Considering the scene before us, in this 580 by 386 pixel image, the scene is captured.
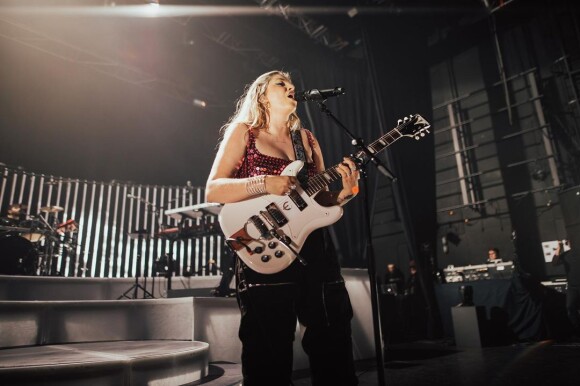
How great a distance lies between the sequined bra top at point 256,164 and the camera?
1.77m

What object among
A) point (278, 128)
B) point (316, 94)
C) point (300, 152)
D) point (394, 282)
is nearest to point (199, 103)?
point (394, 282)


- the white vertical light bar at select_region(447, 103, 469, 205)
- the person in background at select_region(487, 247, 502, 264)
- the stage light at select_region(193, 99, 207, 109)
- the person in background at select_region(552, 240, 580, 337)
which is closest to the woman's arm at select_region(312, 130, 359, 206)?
the person in background at select_region(552, 240, 580, 337)

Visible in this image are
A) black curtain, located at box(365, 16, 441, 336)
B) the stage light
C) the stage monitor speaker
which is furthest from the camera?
the stage light

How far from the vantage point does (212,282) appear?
21.3ft

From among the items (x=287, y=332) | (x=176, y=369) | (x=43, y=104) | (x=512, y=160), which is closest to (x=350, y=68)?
(x=512, y=160)

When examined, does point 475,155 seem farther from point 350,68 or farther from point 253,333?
point 253,333

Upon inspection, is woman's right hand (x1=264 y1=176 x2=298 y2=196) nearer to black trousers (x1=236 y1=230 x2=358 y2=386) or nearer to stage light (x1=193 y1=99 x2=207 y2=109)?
black trousers (x1=236 y1=230 x2=358 y2=386)

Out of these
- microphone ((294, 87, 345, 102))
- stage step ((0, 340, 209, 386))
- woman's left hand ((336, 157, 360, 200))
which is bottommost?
stage step ((0, 340, 209, 386))

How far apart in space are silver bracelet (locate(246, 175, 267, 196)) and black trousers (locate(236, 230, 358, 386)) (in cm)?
34

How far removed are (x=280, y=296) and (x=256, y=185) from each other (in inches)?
19.3

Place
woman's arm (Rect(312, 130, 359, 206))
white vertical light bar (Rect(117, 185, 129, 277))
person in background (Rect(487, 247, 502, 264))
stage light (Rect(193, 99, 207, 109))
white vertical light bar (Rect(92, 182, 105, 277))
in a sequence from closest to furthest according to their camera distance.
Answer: woman's arm (Rect(312, 130, 359, 206)) → person in background (Rect(487, 247, 502, 264)) → stage light (Rect(193, 99, 207, 109)) → white vertical light bar (Rect(92, 182, 105, 277)) → white vertical light bar (Rect(117, 185, 129, 277))

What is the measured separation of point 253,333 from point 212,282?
209 inches

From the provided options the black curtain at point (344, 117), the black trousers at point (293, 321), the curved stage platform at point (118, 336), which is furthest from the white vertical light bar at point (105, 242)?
the black trousers at point (293, 321)

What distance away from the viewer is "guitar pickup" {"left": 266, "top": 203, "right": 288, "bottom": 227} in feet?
5.51
